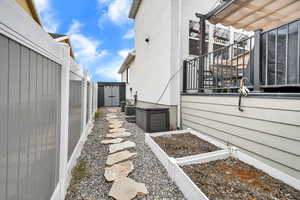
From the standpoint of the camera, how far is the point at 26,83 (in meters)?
0.92

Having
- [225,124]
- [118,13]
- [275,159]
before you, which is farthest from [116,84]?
[275,159]

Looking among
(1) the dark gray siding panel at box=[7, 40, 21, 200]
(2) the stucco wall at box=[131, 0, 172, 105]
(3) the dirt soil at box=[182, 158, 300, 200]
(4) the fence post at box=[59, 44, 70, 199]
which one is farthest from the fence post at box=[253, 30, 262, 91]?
(1) the dark gray siding panel at box=[7, 40, 21, 200]

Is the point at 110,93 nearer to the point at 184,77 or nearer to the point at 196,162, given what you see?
the point at 184,77

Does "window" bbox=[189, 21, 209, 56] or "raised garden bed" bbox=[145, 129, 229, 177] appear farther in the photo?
"window" bbox=[189, 21, 209, 56]

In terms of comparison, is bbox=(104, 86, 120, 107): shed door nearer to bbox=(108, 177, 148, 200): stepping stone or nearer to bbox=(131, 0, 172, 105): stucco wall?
bbox=(131, 0, 172, 105): stucco wall

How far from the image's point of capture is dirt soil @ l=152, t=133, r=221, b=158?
2.61m

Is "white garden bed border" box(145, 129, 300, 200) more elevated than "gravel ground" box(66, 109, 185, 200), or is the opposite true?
"white garden bed border" box(145, 129, 300, 200)

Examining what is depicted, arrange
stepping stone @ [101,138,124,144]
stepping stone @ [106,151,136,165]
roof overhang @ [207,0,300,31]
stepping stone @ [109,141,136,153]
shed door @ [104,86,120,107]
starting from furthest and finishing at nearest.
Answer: shed door @ [104,86,120,107] < stepping stone @ [101,138,124,144] < roof overhang @ [207,0,300,31] < stepping stone @ [109,141,136,153] < stepping stone @ [106,151,136,165]

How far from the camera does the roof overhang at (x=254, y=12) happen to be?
3.31 meters

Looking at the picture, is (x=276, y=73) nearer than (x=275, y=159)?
No

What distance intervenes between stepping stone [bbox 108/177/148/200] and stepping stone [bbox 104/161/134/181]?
106 mm

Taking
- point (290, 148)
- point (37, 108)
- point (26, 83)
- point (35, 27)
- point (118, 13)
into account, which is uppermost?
point (118, 13)

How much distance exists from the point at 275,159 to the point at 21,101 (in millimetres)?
2734

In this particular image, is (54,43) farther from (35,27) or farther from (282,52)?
(282,52)
